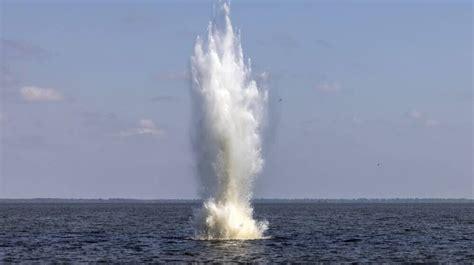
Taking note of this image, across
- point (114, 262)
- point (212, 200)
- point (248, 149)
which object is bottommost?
point (114, 262)

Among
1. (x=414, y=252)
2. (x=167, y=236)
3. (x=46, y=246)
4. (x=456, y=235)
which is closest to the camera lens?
(x=414, y=252)

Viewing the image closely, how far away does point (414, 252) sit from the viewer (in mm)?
66438

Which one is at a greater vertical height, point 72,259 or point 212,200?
point 212,200

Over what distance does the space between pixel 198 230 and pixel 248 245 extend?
748 centimetres

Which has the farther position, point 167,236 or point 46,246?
point 167,236

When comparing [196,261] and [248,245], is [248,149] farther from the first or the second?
[196,261]

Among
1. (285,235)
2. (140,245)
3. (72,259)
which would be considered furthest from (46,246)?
(285,235)

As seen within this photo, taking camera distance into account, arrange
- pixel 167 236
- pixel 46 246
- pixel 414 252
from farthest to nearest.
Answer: pixel 167 236 → pixel 46 246 → pixel 414 252

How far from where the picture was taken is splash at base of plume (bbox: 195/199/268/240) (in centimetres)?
6894

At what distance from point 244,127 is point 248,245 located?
31.7 feet

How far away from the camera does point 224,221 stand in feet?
232

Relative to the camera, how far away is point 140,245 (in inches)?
2844

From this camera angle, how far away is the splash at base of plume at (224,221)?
226 feet

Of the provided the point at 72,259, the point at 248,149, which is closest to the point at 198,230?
the point at 248,149
